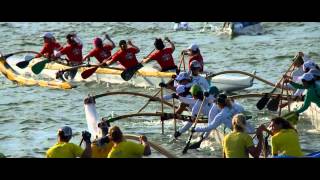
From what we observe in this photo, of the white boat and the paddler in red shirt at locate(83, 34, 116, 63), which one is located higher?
the paddler in red shirt at locate(83, 34, 116, 63)

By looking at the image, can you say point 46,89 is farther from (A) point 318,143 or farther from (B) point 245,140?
(B) point 245,140

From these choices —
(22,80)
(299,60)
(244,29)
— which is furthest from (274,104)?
(244,29)

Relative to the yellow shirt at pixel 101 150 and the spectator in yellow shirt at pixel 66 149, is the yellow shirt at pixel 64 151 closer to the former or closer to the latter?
the spectator in yellow shirt at pixel 66 149

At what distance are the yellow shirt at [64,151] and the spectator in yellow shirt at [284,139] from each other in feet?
9.96

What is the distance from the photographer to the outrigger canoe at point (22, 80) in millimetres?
24172

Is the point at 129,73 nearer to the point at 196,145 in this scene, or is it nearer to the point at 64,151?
the point at 196,145

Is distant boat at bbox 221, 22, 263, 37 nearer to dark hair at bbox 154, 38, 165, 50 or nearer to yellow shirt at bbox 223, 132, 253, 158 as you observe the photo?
dark hair at bbox 154, 38, 165, 50

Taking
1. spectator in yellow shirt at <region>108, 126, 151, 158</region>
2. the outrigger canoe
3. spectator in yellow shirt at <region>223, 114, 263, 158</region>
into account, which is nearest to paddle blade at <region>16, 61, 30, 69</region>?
the outrigger canoe

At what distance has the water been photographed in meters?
18.1

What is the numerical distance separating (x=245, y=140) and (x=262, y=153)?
1262mm

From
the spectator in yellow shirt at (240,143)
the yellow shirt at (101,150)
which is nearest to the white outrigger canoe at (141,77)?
the yellow shirt at (101,150)

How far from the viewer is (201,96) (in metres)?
16.2
